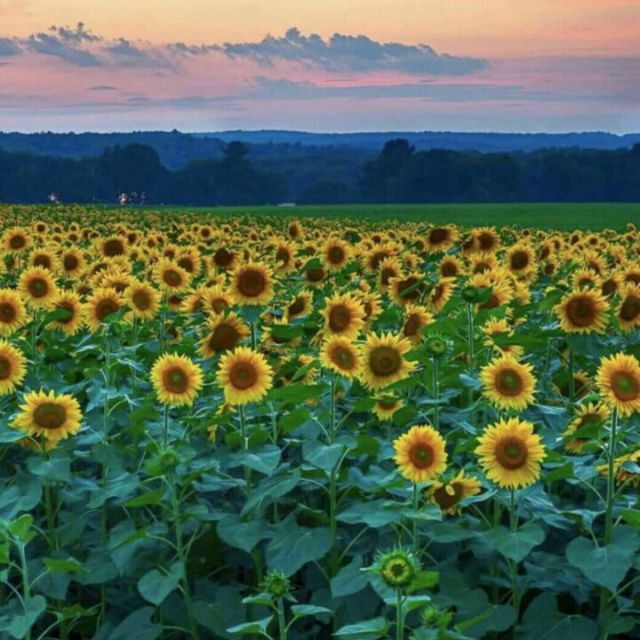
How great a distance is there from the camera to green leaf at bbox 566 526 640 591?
443cm

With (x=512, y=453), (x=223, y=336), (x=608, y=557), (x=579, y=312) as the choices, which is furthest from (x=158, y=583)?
(x=579, y=312)

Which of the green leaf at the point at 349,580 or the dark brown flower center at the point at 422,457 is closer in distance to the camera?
the green leaf at the point at 349,580

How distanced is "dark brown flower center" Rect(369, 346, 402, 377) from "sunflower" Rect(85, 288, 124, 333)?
233 centimetres

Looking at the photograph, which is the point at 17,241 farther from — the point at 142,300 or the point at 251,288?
the point at 251,288

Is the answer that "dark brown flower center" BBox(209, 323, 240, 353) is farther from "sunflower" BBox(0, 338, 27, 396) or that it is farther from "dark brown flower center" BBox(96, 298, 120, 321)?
"dark brown flower center" BBox(96, 298, 120, 321)

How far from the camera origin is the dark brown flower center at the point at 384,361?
227 inches

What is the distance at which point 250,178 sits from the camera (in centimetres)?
12706

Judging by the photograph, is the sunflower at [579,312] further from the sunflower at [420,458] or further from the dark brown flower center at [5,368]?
the dark brown flower center at [5,368]

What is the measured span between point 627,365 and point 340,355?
4.21ft

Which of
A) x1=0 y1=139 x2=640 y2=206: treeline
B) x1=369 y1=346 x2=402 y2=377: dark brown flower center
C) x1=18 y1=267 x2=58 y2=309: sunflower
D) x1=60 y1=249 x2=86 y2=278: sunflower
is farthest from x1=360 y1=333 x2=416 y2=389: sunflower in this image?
x1=0 y1=139 x2=640 y2=206: treeline

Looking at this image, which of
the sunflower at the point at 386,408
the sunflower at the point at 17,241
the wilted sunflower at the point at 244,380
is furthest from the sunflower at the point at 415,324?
the sunflower at the point at 17,241

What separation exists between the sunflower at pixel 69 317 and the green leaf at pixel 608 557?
3940 millimetres

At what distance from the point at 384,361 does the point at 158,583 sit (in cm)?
155

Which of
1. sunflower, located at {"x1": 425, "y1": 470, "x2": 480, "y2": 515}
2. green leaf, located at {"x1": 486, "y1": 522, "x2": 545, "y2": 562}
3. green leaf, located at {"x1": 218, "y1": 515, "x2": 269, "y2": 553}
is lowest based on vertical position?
green leaf, located at {"x1": 218, "y1": 515, "x2": 269, "y2": 553}
